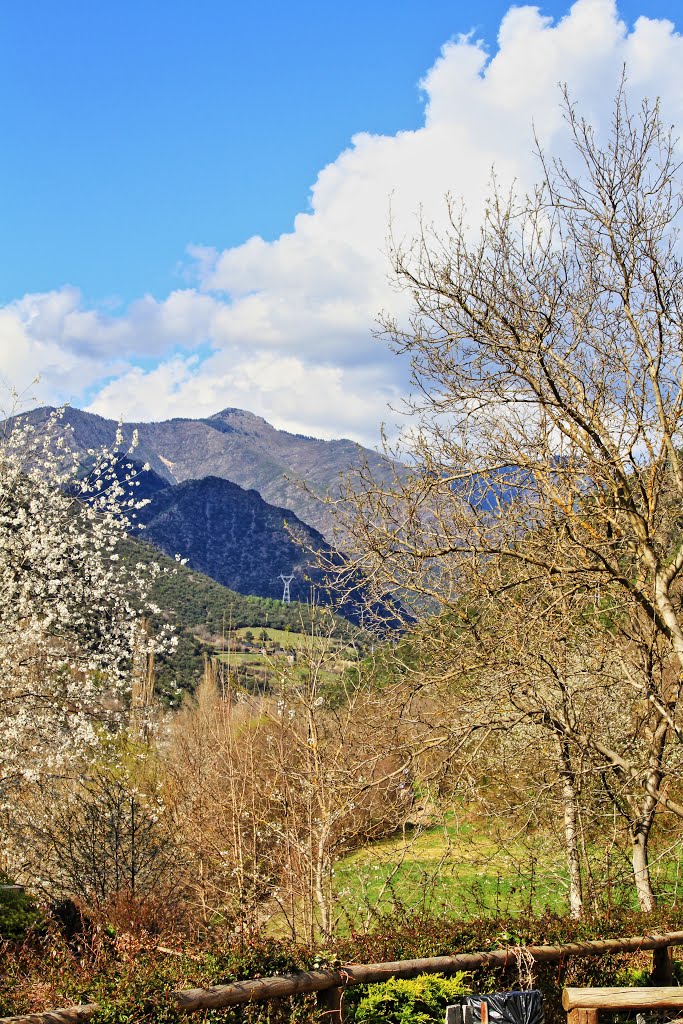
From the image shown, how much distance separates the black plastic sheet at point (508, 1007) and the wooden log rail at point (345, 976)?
26cm

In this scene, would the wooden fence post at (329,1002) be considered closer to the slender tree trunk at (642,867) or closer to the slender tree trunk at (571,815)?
the slender tree trunk at (571,815)

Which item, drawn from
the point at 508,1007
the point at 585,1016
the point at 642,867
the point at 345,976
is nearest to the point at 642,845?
the point at 642,867

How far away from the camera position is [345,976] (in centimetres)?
486

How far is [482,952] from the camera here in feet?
18.1

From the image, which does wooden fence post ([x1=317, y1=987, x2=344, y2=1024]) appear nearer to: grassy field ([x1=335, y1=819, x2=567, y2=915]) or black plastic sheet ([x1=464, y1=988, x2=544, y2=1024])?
black plastic sheet ([x1=464, y1=988, x2=544, y2=1024])

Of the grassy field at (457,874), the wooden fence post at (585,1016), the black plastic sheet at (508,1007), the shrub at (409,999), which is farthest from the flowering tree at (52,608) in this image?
the wooden fence post at (585,1016)

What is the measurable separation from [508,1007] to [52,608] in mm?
9906

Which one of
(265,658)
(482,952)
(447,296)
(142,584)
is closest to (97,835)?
(265,658)

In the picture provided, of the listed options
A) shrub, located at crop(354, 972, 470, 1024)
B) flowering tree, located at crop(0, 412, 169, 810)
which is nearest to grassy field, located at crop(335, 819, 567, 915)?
shrub, located at crop(354, 972, 470, 1024)

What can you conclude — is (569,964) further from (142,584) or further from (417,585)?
(142,584)

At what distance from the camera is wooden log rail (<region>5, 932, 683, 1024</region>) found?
4105 mm

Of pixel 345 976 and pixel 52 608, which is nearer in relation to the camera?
pixel 345 976

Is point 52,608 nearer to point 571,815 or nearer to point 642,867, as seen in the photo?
point 571,815

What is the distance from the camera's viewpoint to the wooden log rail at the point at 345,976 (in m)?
4.11
